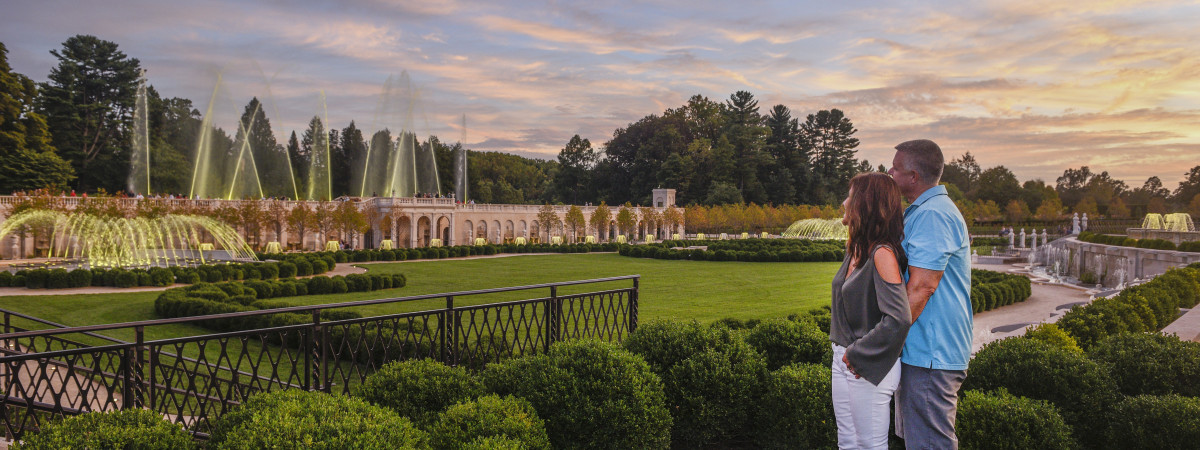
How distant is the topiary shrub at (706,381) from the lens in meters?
5.11

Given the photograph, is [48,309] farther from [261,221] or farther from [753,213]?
[753,213]

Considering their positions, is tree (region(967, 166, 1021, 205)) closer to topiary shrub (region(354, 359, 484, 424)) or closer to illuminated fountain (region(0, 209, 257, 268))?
illuminated fountain (region(0, 209, 257, 268))

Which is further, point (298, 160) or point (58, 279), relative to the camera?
point (298, 160)

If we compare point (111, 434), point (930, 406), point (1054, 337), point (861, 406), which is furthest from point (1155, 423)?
point (111, 434)

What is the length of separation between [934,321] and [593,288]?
1613 cm

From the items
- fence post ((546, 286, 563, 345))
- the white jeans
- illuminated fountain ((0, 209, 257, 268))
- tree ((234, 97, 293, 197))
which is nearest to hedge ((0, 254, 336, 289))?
illuminated fountain ((0, 209, 257, 268))

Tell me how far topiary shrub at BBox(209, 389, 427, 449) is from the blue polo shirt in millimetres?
2655

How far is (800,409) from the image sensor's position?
4684 mm

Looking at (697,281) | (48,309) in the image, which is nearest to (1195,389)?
(697,281)

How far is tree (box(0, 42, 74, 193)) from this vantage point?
40781 mm

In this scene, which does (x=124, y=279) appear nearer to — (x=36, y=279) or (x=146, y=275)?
(x=146, y=275)

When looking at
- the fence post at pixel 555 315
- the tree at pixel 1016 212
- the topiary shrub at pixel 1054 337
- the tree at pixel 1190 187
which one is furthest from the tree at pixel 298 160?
the tree at pixel 1190 187

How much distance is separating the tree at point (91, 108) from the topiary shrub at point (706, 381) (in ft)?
192

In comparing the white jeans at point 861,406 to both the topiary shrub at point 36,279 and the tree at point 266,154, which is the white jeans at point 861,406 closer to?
the topiary shrub at point 36,279
